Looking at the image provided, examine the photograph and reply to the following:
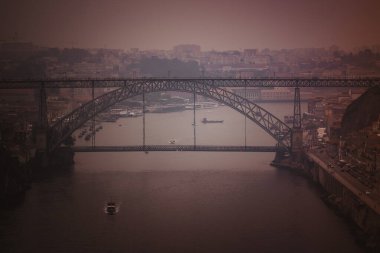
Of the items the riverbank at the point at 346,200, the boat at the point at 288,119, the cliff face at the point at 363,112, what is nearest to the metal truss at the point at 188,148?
the riverbank at the point at 346,200

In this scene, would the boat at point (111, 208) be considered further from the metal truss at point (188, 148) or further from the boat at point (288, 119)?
the boat at point (288, 119)

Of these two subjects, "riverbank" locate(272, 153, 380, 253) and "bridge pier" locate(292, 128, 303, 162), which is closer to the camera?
"riverbank" locate(272, 153, 380, 253)

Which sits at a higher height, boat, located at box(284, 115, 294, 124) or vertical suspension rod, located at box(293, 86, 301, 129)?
vertical suspension rod, located at box(293, 86, 301, 129)

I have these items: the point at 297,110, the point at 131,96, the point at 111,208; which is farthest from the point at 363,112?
the point at 111,208

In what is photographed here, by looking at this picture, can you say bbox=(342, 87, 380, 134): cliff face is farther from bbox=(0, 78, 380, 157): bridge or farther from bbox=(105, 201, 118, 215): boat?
bbox=(105, 201, 118, 215): boat

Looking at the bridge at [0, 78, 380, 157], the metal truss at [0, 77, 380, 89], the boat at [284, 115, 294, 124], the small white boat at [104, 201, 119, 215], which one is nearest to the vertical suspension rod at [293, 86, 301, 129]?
the bridge at [0, 78, 380, 157]

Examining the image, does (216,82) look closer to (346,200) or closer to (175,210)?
(175,210)

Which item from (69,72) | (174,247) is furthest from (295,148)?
(69,72)

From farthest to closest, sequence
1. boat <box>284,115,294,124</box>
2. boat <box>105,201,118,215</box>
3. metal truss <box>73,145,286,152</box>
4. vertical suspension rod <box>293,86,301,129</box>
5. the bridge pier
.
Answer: boat <box>284,115,294,124</box>, vertical suspension rod <box>293,86,301,129</box>, metal truss <box>73,145,286,152</box>, the bridge pier, boat <box>105,201,118,215</box>
